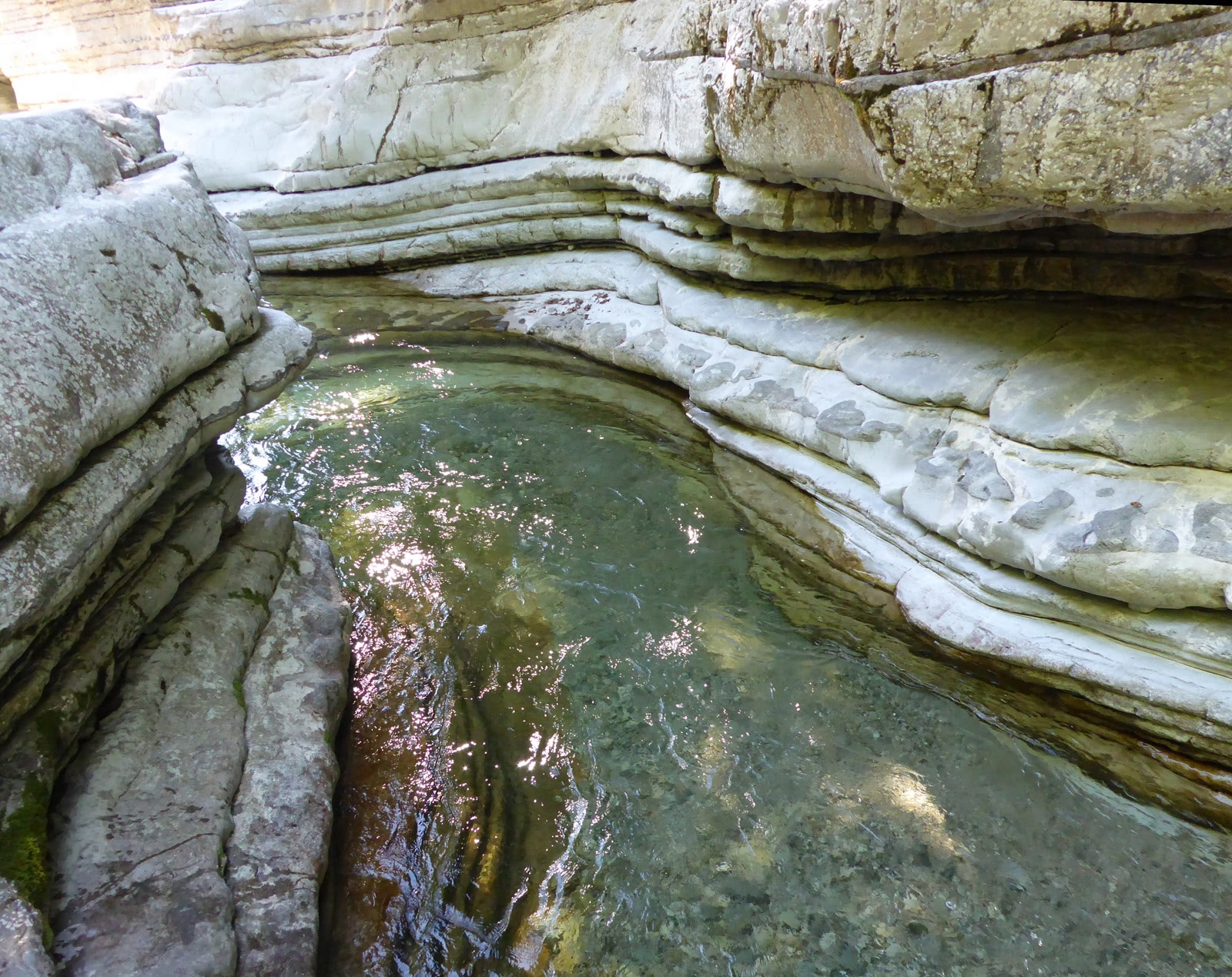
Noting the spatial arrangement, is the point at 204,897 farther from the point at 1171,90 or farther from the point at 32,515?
the point at 1171,90

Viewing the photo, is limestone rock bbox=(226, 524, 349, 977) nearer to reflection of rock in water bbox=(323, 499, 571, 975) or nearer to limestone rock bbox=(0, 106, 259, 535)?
reflection of rock in water bbox=(323, 499, 571, 975)

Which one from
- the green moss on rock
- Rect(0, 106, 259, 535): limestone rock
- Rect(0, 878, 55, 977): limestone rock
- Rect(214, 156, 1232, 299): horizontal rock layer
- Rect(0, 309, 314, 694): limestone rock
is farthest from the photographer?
Rect(214, 156, 1232, 299): horizontal rock layer

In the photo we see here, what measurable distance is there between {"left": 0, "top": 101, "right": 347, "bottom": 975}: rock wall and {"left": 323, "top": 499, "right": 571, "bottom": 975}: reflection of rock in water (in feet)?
0.46

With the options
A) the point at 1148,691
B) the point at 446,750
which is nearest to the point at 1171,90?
the point at 1148,691

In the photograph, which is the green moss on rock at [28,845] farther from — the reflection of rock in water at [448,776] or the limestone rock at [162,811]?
the reflection of rock in water at [448,776]

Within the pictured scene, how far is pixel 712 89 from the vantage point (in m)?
3.67

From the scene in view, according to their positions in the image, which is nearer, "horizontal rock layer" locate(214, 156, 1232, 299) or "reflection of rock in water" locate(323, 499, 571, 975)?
"reflection of rock in water" locate(323, 499, 571, 975)

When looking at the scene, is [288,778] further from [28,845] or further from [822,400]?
[822,400]

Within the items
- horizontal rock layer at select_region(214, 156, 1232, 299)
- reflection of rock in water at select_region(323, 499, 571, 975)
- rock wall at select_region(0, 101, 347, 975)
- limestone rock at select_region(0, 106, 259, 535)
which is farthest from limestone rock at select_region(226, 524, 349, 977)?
horizontal rock layer at select_region(214, 156, 1232, 299)

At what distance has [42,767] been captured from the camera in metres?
1.87

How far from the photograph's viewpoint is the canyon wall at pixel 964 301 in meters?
1.92

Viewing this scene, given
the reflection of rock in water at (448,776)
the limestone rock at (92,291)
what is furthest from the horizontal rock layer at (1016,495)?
the limestone rock at (92,291)

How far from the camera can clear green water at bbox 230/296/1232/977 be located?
1921 mm

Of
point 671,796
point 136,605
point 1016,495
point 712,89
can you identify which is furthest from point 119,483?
point 712,89
